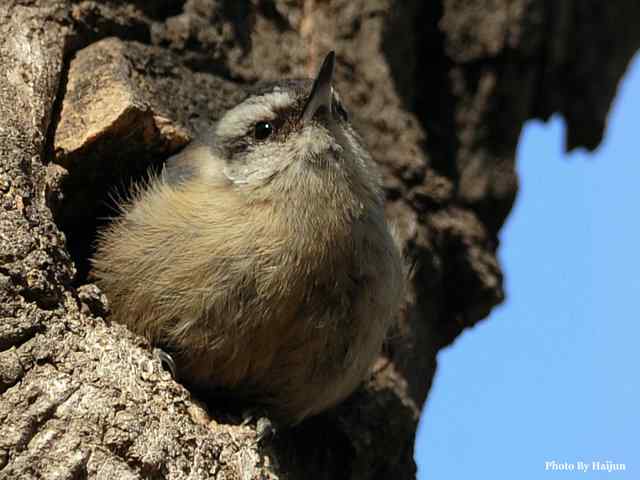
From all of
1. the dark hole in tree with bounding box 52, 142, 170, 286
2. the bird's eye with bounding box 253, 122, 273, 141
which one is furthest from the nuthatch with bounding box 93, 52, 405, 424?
the dark hole in tree with bounding box 52, 142, 170, 286

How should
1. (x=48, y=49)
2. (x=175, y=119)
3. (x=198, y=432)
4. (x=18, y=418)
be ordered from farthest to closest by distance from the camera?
1. (x=175, y=119)
2. (x=48, y=49)
3. (x=198, y=432)
4. (x=18, y=418)

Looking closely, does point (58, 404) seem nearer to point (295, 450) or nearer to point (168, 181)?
point (168, 181)

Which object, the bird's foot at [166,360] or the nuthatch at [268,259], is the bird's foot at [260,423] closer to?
the nuthatch at [268,259]

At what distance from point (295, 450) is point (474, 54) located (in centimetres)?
203

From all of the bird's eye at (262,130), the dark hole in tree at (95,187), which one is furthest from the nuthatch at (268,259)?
the dark hole in tree at (95,187)

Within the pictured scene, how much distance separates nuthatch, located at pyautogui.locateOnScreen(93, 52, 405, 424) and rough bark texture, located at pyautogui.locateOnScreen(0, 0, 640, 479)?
0.66 ft

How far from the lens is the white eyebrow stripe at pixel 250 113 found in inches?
146

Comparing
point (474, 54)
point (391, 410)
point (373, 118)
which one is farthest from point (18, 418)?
point (474, 54)

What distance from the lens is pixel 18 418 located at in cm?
284

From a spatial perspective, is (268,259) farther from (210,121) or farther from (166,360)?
(210,121)

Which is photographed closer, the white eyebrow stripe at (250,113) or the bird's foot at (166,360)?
the bird's foot at (166,360)

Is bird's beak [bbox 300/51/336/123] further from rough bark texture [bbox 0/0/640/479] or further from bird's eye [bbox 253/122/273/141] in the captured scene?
rough bark texture [bbox 0/0/640/479]

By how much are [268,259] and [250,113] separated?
61 cm

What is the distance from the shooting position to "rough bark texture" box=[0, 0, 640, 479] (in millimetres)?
3014
